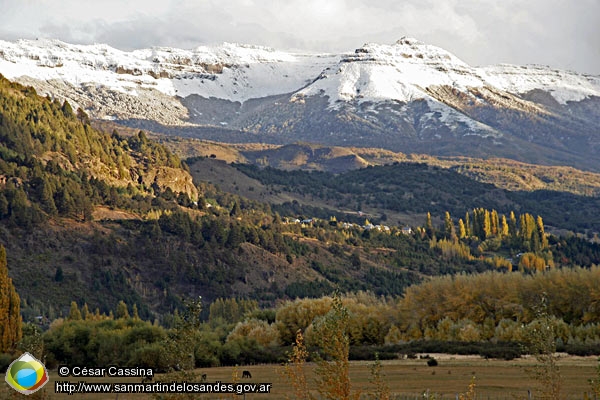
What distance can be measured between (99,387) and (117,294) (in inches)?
3865

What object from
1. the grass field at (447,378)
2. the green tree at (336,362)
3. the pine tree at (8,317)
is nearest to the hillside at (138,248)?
the pine tree at (8,317)

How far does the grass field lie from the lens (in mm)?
37750

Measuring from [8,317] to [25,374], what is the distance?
1589 inches

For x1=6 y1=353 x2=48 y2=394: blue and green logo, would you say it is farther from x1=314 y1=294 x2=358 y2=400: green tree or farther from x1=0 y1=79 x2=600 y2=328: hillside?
x1=0 y1=79 x2=600 y2=328: hillside

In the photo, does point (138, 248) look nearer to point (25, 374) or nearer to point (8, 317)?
point (8, 317)

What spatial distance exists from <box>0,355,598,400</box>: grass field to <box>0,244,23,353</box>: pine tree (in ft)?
35.6

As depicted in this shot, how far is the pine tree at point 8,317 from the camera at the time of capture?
196ft

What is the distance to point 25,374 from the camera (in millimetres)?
22984

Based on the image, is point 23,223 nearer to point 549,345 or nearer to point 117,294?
point 117,294

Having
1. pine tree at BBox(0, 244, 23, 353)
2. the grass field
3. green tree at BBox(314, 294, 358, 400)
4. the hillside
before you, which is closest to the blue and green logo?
green tree at BBox(314, 294, 358, 400)

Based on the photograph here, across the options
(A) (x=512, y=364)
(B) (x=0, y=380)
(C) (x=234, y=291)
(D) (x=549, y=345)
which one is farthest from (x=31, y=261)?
(D) (x=549, y=345)

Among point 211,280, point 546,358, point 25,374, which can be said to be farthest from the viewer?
point 211,280

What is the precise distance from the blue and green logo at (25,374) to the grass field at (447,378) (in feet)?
36.2

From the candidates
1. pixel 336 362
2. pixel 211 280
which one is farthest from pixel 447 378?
pixel 211 280
